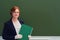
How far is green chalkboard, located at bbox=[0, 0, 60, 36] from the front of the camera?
3289 millimetres

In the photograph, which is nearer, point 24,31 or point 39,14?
point 24,31

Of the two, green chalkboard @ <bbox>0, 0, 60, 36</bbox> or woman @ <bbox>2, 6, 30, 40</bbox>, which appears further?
green chalkboard @ <bbox>0, 0, 60, 36</bbox>

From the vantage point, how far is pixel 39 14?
3.34 m

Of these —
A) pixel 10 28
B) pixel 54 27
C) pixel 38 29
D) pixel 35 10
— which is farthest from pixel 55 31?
pixel 10 28

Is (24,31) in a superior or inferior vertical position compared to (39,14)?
inferior

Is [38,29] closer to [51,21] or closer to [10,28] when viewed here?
[51,21]

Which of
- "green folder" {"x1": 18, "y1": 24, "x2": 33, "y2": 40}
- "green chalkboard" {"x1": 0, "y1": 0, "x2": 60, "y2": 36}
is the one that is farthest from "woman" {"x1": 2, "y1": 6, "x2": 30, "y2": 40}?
"green chalkboard" {"x1": 0, "y1": 0, "x2": 60, "y2": 36}

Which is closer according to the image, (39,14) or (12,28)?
(12,28)

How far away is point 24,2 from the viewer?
329 cm

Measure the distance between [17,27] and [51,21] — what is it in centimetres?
87

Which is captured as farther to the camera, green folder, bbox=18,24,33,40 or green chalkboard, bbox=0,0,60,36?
green chalkboard, bbox=0,0,60,36

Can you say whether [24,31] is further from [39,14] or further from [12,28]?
[39,14]

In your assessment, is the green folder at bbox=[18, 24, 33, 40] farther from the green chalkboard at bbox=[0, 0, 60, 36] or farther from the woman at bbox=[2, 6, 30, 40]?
the green chalkboard at bbox=[0, 0, 60, 36]

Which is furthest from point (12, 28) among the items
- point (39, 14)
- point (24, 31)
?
point (39, 14)
